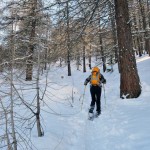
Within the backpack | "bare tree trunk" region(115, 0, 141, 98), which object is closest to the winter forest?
"bare tree trunk" region(115, 0, 141, 98)

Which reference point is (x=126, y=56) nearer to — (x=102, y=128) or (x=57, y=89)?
(x=102, y=128)

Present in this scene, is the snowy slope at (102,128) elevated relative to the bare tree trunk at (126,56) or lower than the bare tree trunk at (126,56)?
lower

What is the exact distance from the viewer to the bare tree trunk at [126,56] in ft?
39.0

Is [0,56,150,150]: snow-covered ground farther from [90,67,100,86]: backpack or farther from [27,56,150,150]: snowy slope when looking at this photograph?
[90,67,100,86]: backpack

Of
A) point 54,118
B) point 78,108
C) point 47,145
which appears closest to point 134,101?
point 78,108

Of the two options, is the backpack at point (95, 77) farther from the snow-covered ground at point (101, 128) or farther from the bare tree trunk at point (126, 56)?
the bare tree trunk at point (126, 56)

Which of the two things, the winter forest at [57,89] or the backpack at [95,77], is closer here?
the winter forest at [57,89]

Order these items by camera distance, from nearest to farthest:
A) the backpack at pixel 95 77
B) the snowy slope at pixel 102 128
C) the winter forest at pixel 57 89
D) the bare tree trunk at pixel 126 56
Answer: the winter forest at pixel 57 89, the snowy slope at pixel 102 128, the backpack at pixel 95 77, the bare tree trunk at pixel 126 56

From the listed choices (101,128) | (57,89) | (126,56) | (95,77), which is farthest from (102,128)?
(126,56)

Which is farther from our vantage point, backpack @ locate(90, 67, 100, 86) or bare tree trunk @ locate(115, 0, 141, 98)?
bare tree trunk @ locate(115, 0, 141, 98)

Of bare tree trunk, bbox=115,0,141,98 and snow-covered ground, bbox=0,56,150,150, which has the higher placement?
bare tree trunk, bbox=115,0,141,98

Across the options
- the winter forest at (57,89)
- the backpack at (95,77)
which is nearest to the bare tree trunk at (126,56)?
the winter forest at (57,89)

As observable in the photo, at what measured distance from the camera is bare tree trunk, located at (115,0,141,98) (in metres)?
11.9

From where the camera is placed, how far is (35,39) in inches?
303
